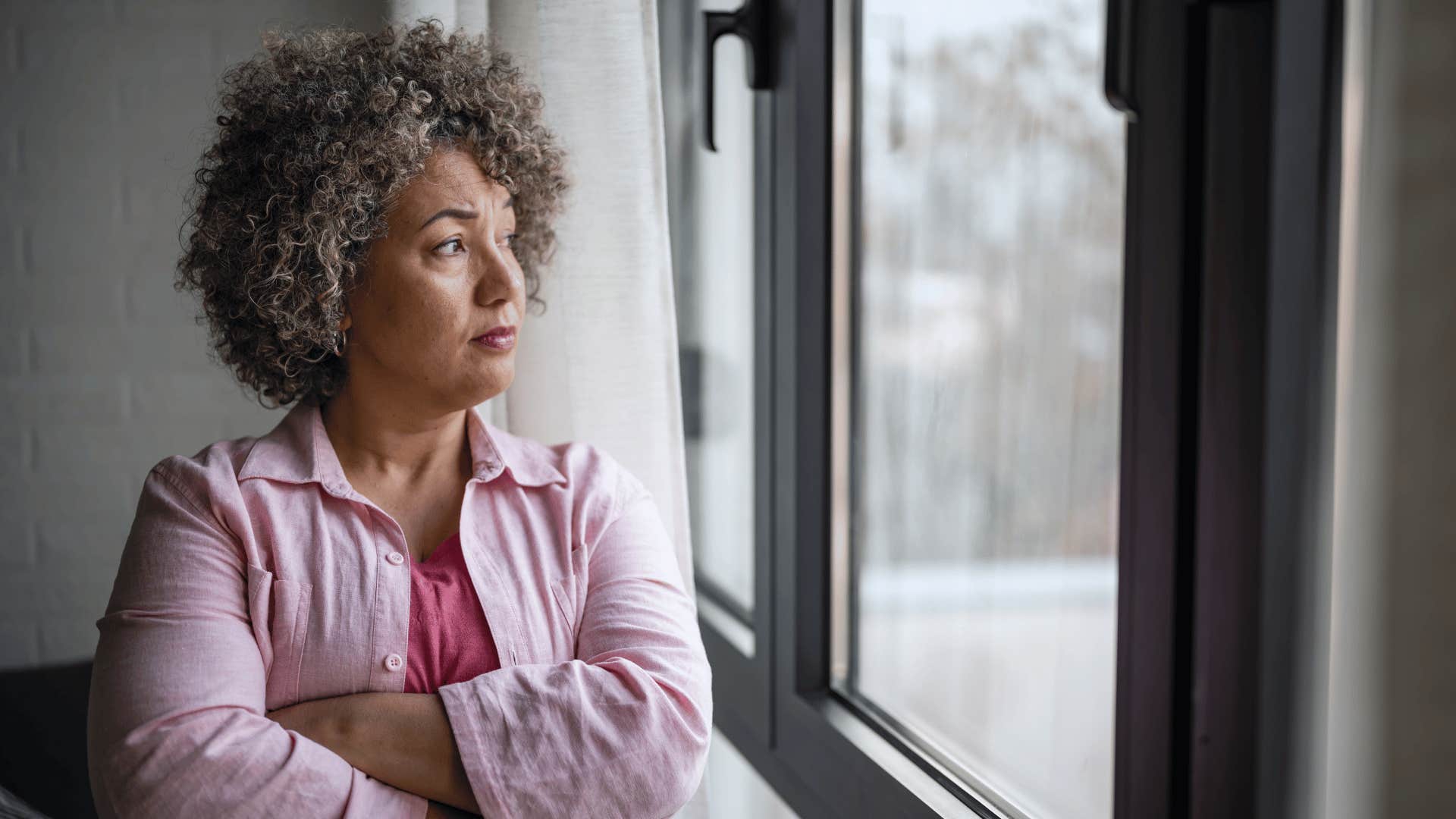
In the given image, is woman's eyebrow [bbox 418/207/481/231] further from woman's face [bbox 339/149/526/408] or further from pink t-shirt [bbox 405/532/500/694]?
pink t-shirt [bbox 405/532/500/694]

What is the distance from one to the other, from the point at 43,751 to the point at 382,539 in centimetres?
95

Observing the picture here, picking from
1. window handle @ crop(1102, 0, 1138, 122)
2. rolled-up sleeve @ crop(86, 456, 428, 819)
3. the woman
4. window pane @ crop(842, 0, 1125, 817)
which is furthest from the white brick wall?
window handle @ crop(1102, 0, 1138, 122)

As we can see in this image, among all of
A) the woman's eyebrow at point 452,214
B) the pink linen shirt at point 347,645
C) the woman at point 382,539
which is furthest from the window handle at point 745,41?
the pink linen shirt at point 347,645

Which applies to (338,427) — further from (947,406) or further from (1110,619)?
(1110,619)

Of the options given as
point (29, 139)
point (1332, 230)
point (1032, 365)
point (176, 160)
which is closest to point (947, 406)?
point (1032, 365)

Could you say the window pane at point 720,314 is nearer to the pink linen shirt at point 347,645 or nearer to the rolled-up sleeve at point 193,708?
the pink linen shirt at point 347,645

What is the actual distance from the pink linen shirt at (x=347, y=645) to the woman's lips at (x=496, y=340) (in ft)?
0.44


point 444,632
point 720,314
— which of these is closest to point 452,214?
point 444,632

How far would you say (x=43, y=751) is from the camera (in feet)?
5.23

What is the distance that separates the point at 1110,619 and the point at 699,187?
4.03ft

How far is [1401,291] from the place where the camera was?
2.09 feet

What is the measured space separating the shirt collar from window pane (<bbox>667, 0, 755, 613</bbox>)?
0.61 meters

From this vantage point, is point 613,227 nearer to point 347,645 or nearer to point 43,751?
point 347,645

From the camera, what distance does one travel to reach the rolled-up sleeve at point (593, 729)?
3.19ft
